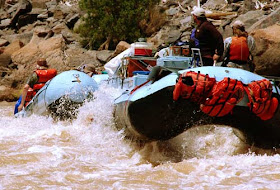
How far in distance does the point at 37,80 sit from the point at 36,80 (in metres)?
0.02

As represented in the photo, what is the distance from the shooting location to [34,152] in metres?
5.77

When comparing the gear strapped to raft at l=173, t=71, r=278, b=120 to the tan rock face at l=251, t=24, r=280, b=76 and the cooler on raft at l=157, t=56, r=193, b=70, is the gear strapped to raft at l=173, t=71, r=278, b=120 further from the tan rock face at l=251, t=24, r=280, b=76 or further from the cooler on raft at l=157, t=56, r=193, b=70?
the tan rock face at l=251, t=24, r=280, b=76

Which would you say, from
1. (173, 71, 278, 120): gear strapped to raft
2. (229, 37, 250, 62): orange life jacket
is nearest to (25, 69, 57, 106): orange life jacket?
(229, 37, 250, 62): orange life jacket

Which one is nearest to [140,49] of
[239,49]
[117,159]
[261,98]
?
[239,49]

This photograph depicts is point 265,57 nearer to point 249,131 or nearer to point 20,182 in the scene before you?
point 249,131

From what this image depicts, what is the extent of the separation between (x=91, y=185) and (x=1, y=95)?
11.2m

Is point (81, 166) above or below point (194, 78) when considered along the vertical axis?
below

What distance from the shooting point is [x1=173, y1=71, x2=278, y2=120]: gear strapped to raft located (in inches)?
185

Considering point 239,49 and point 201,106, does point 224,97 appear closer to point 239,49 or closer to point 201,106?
point 201,106

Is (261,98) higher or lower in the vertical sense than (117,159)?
higher

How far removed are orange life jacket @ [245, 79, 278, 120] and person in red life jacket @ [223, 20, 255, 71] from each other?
1242 millimetres

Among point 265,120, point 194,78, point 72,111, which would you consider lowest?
point 72,111

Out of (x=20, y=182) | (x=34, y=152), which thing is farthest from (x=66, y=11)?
(x=20, y=182)

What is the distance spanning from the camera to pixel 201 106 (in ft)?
15.8
